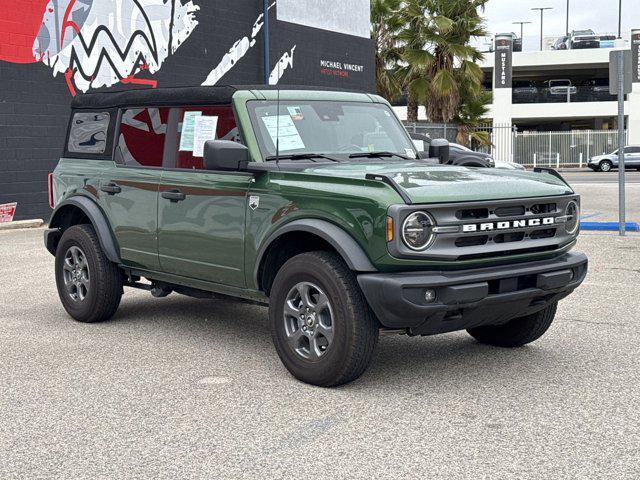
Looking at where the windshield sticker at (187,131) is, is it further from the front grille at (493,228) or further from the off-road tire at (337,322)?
the front grille at (493,228)

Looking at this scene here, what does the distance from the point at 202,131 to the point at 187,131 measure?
0.64 feet

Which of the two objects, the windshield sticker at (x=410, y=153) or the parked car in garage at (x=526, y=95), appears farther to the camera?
the parked car in garage at (x=526, y=95)

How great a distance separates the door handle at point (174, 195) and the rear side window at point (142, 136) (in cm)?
30

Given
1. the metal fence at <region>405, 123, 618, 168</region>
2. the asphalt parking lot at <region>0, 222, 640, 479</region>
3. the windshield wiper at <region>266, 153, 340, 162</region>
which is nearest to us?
the asphalt parking lot at <region>0, 222, 640, 479</region>

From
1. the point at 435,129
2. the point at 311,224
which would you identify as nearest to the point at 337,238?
the point at 311,224

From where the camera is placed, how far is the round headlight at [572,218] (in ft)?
18.5

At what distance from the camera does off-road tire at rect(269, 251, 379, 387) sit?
16.2 ft

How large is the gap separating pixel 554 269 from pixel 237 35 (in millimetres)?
17684

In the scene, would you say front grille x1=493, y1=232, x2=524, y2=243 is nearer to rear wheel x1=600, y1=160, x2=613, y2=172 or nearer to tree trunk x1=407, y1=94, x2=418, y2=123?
tree trunk x1=407, y1=94, x2=418, y2=123

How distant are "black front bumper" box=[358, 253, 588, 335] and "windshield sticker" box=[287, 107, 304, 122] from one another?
1.63m

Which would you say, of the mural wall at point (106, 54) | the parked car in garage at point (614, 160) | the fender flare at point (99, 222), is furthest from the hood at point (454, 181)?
the parked car in garage at point (614, 160)

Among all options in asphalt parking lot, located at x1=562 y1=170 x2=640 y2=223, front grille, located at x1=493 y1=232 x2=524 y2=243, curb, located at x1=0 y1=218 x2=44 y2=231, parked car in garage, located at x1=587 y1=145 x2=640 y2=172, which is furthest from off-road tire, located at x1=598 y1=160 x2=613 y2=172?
front grille, located at x1=493 y1=232 x2=524 y2=243

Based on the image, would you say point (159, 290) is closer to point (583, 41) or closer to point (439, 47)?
point (439, 47)

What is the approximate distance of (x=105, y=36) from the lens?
1802cm
